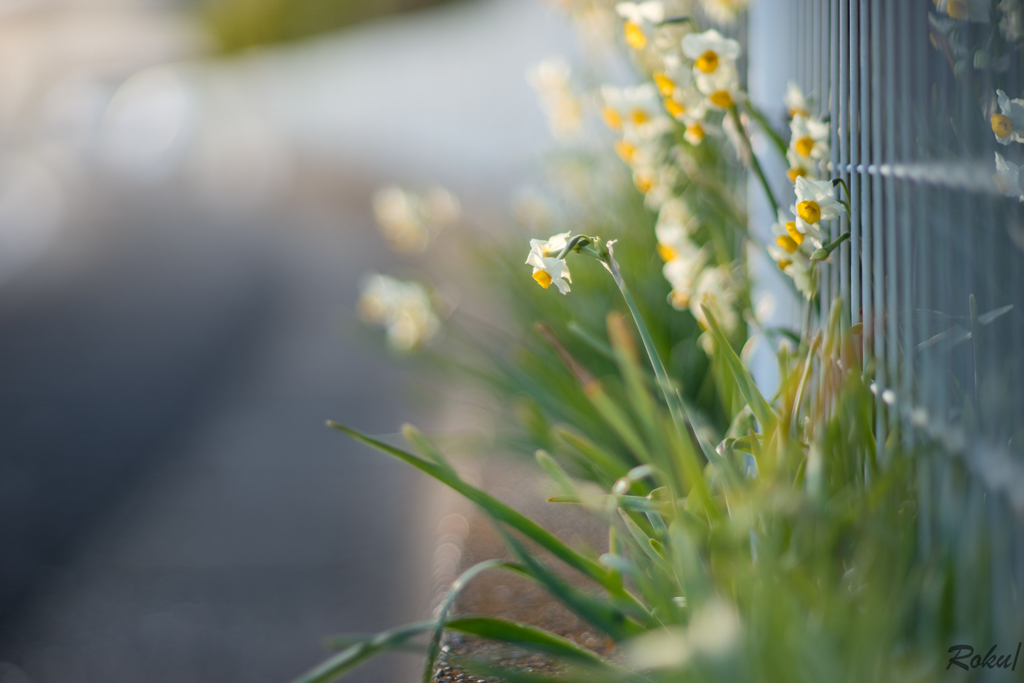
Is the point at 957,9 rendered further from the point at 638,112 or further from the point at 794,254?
the point at 638,112

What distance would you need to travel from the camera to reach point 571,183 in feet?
7.64

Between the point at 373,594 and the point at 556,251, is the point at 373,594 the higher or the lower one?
the lower one

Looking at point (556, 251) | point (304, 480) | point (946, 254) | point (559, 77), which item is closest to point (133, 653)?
point (304, 480)

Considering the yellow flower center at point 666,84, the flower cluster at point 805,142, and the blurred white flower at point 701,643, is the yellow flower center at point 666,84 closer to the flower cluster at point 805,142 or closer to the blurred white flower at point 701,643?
the flower cluster at point 805,142

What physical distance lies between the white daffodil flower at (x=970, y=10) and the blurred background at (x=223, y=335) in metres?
1.42

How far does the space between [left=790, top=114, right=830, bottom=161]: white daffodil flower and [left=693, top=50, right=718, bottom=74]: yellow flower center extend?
4.9 inches

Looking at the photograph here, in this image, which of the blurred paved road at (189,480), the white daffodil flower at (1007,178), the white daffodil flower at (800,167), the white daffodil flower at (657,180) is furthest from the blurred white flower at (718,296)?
the blurred paved road at (189,480)

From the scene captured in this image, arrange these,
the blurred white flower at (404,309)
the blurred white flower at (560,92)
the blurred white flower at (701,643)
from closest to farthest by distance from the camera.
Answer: the blurred white flower at (701,643)
the blurred white flower at (404,309)
the blurred white flower at (560,92)

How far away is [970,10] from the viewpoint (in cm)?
70

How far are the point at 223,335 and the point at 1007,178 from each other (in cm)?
395

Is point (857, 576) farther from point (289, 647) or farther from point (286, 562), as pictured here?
point (286, 562)

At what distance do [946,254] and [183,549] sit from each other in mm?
1994

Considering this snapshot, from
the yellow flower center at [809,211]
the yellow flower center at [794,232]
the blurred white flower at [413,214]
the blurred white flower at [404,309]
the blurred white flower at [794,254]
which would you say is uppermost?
the yellow flower center at [809,211]

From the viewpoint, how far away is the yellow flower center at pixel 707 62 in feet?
3.19
